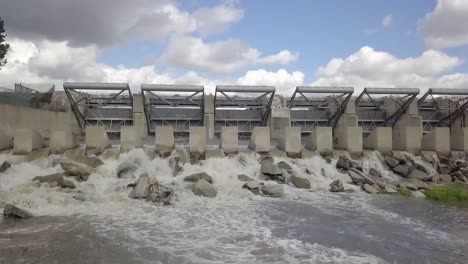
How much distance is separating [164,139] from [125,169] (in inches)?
134

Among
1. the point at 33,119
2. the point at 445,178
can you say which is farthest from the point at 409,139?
the point at 33,119

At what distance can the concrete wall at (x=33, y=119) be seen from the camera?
22.0 m

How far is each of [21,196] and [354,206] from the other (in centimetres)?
1125

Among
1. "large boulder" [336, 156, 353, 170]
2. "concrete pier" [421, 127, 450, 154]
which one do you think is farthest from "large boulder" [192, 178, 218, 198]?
"concrete pier" [421, 127, 450, 154]

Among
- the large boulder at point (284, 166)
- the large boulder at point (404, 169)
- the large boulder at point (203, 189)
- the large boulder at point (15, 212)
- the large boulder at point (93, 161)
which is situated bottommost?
the large boulder at point (15, 212)

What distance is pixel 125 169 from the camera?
59.1 feet

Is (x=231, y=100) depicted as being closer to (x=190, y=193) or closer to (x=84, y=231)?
(x=190, y=193)

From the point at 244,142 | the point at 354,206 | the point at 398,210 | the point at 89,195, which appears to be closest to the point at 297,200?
the point at 354,206

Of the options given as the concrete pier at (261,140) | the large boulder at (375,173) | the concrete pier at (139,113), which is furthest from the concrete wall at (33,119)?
the large boulder at (375,173)

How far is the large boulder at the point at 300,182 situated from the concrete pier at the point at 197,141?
16.5 feet

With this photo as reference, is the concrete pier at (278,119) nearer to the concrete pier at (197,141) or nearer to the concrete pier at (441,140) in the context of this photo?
the concrete pier at (197,141)

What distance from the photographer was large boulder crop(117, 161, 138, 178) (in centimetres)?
1781

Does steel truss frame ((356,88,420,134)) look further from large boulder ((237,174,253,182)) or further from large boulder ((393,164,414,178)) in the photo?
large boulder ((237,174,253,182))

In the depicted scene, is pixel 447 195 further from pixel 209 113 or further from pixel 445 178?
pixel 209 113
